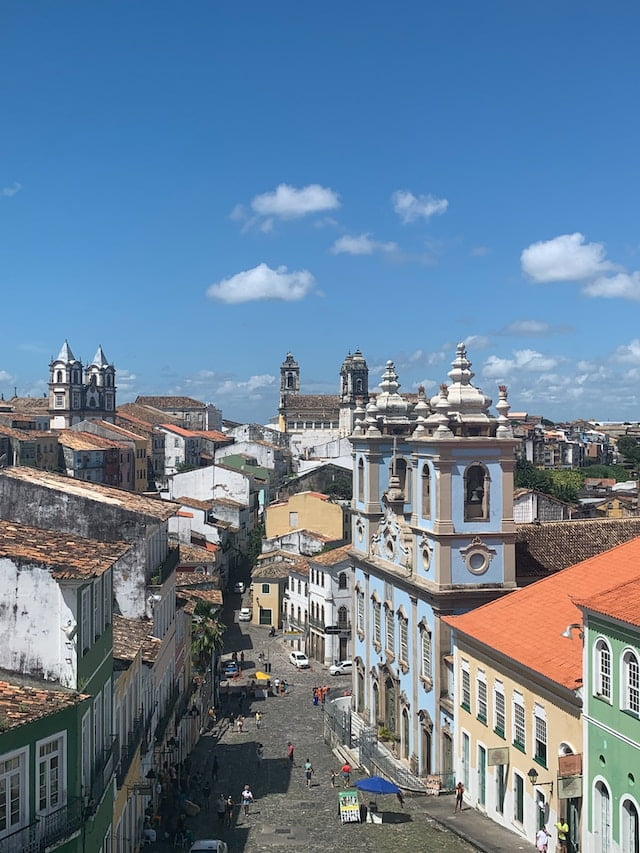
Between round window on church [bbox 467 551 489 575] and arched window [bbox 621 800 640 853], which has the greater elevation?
round window on church [bbox 467 551 489 575]

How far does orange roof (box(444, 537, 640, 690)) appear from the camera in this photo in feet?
81.1

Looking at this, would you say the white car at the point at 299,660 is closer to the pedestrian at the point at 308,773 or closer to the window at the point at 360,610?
the window at the point at 360,610

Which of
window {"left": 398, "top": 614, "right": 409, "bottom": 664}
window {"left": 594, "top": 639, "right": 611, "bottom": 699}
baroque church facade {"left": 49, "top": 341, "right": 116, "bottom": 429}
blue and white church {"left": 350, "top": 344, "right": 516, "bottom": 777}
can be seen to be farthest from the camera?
baroque church facade {"left": 49, "top": 341, "right": 116, "bottom": 429}

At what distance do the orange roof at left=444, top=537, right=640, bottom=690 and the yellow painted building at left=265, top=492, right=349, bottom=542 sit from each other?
42.7 meters

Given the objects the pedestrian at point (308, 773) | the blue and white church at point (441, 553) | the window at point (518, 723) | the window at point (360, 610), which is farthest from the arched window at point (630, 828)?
the window at point (360, 610)

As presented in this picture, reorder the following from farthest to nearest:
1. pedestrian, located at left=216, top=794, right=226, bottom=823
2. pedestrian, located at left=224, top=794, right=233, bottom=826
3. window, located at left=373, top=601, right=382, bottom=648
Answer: window, located at left=373, top=601, right=382, bottom=648
pedestrian, located at left=216, top=794, right=226, bottom=823
pedestrian, located at left=224, top=794, right=233, bottom=826

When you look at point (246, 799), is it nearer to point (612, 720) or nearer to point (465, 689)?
point (465, 689)

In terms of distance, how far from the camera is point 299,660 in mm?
57562

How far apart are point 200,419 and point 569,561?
425 ft

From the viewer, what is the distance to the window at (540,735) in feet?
80.7

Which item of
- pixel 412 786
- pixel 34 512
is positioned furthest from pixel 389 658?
pixel 34 512

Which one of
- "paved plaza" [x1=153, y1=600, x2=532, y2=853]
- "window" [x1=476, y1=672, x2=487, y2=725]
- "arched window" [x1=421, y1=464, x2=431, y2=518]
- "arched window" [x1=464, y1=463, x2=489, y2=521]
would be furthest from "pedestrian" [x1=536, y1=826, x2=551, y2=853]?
"arched window" [x1=421, y1=464, x2=431, y2=518]

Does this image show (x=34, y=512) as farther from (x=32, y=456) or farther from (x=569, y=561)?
(x=32, y=456)

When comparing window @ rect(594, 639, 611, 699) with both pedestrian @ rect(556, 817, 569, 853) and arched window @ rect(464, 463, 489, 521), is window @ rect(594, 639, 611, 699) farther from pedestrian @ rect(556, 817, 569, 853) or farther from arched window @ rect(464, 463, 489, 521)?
arched window @ rect(464, 463, 489, 521)
